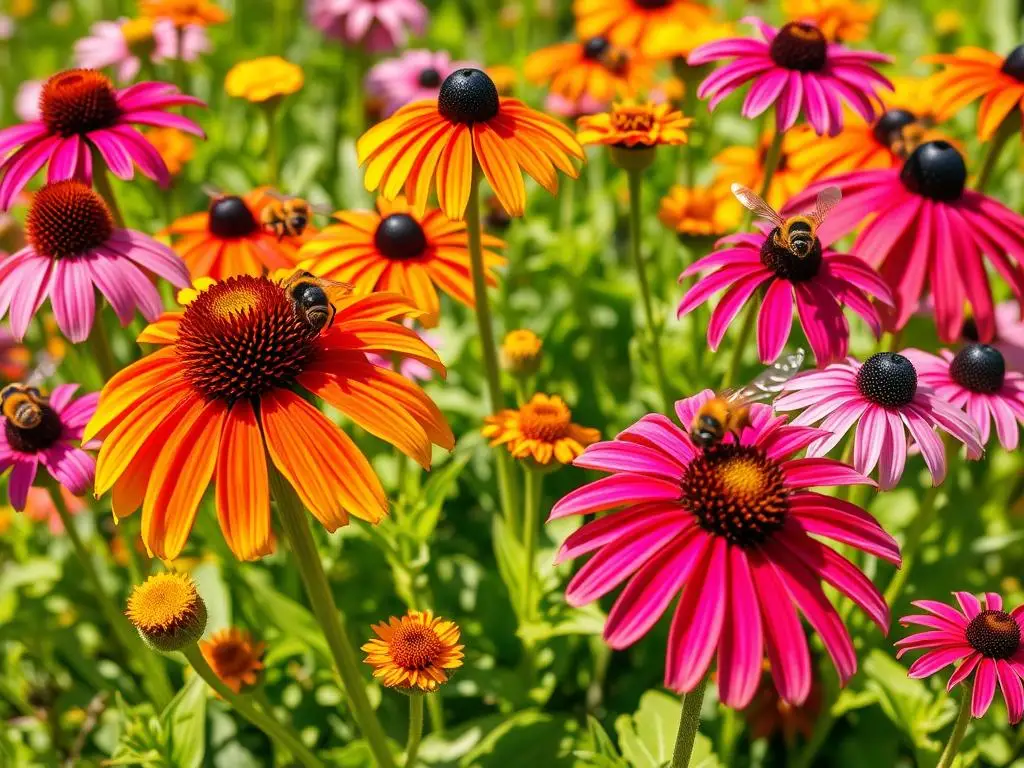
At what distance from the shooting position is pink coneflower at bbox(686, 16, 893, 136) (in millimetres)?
2379

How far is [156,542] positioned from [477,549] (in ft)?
5.63

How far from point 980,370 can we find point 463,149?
123 centimetres

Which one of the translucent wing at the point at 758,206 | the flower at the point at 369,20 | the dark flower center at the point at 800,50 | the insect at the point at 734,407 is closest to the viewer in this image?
the insect at the point at 734,407

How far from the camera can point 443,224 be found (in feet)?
8.51

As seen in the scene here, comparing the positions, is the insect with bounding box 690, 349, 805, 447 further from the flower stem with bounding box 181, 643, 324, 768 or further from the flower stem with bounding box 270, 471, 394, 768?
the flower stem with bounding box 181, 643, 324, 768

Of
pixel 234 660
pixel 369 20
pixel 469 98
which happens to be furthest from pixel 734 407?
pixel 369 20

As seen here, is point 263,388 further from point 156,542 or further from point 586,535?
point 586,535

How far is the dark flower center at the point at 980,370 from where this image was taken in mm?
2174

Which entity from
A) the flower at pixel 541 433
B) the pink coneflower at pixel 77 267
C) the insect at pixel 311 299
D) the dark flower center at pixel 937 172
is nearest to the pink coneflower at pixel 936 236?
the dark flower center at pixel 937 172

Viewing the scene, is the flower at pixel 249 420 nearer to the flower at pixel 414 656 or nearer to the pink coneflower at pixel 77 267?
the flower at pixel 414 656

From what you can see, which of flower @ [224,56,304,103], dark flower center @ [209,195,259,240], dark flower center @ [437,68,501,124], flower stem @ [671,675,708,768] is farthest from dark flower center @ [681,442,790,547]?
flower @ [224,56,304,103]

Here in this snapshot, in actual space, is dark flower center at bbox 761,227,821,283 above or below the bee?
below

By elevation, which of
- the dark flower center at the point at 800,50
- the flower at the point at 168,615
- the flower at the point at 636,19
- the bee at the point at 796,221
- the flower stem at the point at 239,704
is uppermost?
the dark flower center at the point at 800,50

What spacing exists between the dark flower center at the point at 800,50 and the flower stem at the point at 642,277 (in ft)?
1.48
